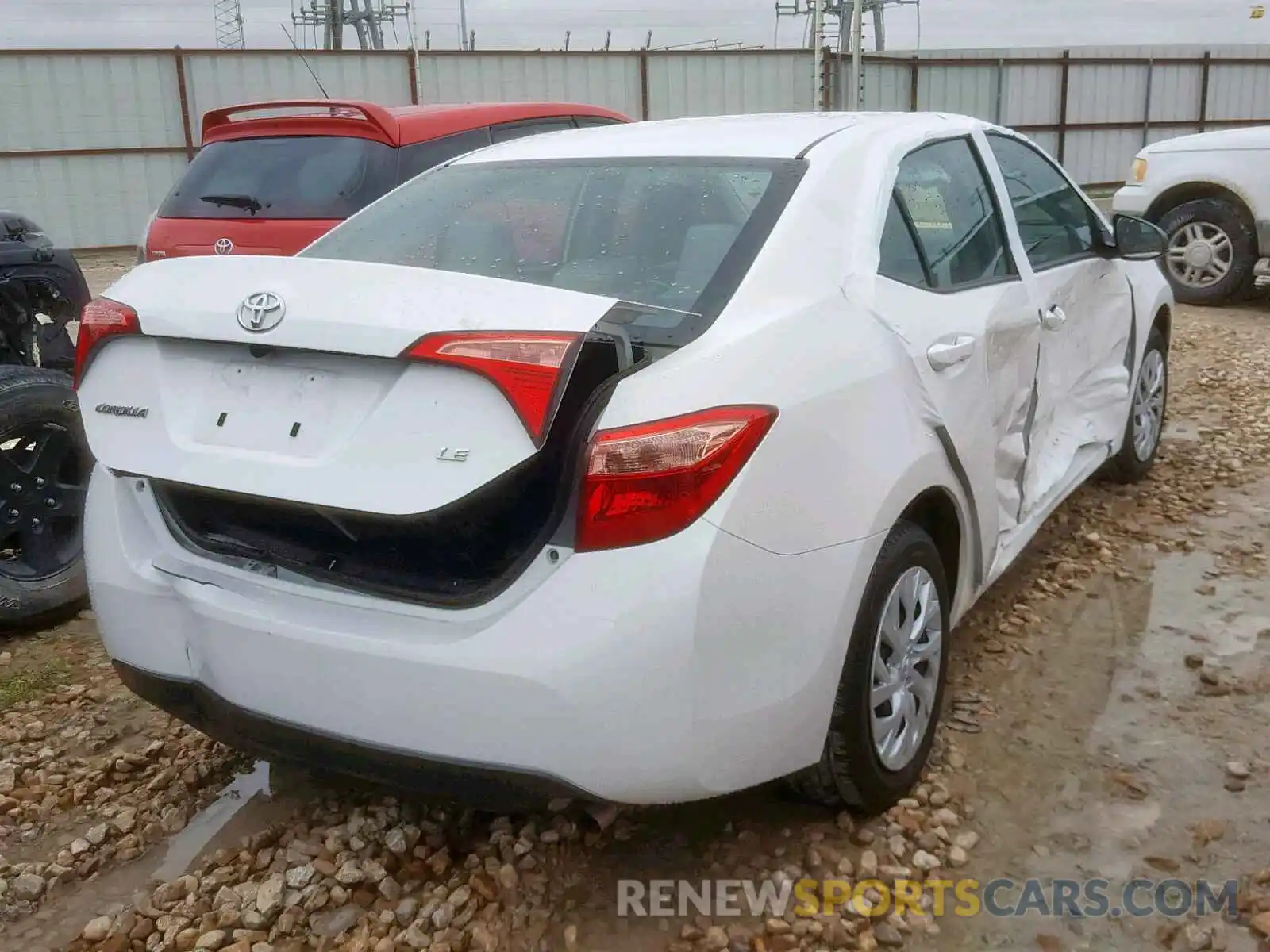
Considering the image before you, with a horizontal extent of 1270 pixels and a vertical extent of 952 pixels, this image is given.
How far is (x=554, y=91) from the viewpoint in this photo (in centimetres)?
1742

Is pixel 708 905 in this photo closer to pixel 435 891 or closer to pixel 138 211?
pixel 435 891

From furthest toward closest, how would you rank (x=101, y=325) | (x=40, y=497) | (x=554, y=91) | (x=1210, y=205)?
1. (x=554, y=91)
2. (x=1210, y=205)
3. (x=40, y=497)
4. (x=101, y=325)

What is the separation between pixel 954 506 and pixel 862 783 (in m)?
0.72

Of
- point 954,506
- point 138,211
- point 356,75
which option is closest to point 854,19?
point 356,75

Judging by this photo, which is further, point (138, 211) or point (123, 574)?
point (138, 211)

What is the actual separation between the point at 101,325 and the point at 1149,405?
4222mm

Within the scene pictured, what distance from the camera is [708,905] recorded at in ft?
7.75

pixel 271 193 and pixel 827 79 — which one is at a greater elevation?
pixel 827 79

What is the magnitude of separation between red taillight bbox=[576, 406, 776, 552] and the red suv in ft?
11.0

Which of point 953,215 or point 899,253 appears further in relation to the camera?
point 953,215

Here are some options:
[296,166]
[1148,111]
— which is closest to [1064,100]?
[1148,111]

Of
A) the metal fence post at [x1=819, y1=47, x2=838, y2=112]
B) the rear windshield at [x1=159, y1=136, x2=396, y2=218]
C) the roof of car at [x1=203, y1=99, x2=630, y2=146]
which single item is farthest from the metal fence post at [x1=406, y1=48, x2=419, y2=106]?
the rear windshield at [x1=159, y1=136, x2=396, y2=218]

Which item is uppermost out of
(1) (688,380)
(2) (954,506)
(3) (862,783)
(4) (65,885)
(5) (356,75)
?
(5) (356,75)

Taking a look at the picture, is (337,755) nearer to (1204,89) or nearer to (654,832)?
(654,832)
